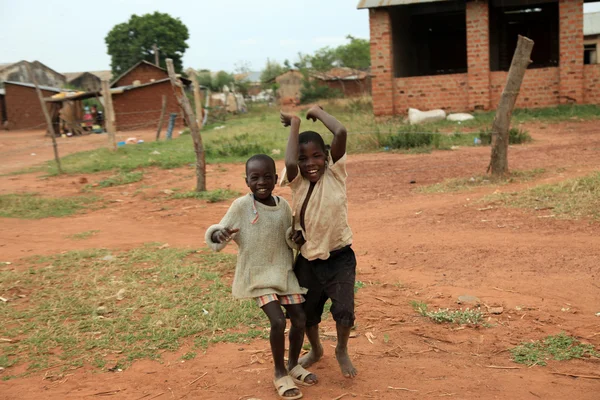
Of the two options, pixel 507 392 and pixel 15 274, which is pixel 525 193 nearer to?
pixel 507 392

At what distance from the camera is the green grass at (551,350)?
3.37 m

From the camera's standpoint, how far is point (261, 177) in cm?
310

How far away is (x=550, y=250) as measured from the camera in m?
5.23

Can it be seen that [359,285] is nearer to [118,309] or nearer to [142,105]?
[118,309]

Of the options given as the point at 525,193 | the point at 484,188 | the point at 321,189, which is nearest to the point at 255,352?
the point at 321,189

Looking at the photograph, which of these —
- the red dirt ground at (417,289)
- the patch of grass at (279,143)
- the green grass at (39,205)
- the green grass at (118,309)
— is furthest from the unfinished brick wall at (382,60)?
the green grass at (118,309)

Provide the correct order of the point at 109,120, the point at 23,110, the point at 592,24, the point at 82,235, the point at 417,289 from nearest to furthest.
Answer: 1. the point at 417,289
2. the point at 82,235
3. the point at 109,120
4. the point at 23,110
5. the point at 592,24

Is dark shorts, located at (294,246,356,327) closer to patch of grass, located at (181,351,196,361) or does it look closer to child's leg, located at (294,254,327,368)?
child's leg, located at (294,254,327,368)

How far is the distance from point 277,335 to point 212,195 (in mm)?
6131

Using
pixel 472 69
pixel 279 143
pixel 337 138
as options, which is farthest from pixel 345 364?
pixel 472 69

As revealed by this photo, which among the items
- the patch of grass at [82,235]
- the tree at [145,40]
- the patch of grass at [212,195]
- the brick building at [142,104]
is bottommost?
the patch of grass at [82,235]

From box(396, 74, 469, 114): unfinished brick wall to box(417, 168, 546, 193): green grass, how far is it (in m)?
9.23

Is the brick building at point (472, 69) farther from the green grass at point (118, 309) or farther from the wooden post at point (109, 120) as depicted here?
the green grass at point (118, 309)

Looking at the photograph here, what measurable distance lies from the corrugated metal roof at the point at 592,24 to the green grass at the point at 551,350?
29.8m
